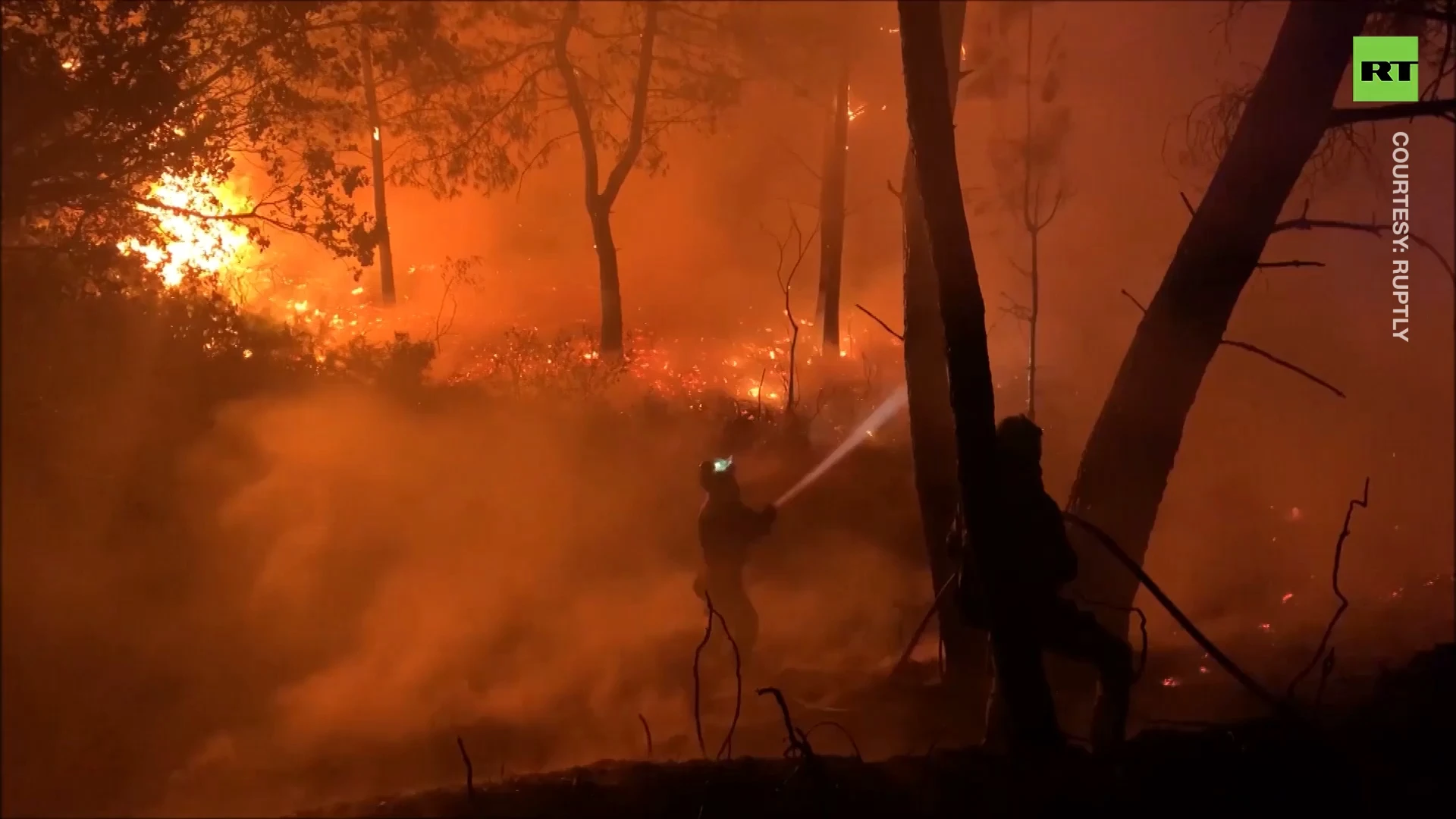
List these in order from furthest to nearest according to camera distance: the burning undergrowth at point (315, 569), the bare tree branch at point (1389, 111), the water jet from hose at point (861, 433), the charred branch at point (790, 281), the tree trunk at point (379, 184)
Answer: the charred branch at point (790, 281) → the tree trunk at point (379, 184) → the water jet from hose at point (861, 433) → the burning undergrowth at point (315, 569) → the bare tree branch at point (1389, 111)

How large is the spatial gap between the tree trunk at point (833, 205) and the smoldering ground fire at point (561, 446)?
3.1 inches

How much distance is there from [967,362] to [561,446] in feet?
26.5

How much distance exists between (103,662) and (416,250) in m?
11.0

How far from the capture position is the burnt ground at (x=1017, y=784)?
3.34 m

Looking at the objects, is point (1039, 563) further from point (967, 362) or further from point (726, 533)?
point (726, 533)

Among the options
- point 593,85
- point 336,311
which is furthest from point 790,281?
point 336,311

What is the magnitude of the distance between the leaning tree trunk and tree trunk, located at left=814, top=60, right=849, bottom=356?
35.4 feet

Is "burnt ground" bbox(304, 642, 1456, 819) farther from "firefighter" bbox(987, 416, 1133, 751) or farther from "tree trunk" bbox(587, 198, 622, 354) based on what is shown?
"tree trunk" bbox(587, 198, 622, 354)

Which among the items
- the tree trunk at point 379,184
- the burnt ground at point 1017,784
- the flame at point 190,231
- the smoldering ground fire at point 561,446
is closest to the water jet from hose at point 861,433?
the smoldering ground fire at point 561,446

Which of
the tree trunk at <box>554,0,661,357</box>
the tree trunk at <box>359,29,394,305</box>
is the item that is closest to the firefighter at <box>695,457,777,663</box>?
the tree trunk at <box>554,0,661,357</box>

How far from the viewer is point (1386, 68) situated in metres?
4.95

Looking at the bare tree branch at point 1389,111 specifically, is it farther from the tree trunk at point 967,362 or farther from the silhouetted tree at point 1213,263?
the tree trunk at point 967,362

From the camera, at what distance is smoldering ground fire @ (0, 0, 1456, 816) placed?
14.7ft

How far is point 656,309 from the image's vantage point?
16219 millimetres
